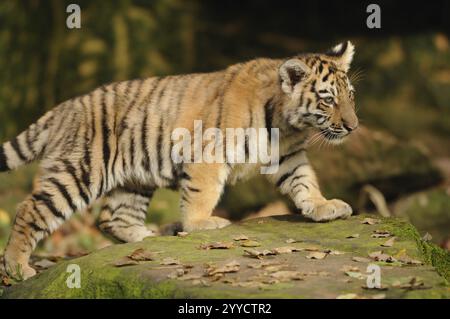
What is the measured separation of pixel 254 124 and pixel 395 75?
23.0ft

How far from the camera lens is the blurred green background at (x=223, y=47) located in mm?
13242

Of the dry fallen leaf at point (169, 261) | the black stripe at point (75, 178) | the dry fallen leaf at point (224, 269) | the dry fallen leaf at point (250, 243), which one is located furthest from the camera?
the black stripe at point (75, 178)

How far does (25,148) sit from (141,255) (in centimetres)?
249

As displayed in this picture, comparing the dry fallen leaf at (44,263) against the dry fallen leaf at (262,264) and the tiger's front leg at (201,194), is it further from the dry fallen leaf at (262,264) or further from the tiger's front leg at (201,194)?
the dry fallen leaf at (262,264)

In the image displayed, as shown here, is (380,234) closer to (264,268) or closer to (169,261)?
(264,268)

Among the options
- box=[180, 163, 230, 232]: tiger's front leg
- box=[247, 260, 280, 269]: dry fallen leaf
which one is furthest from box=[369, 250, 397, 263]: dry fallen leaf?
box=[180, 163, 230, 232]: tiger's front leg

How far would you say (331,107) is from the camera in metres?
7.23

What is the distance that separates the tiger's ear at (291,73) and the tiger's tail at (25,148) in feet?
7.97

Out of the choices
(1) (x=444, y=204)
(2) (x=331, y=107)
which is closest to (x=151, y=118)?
(2) (x=331, y=107)

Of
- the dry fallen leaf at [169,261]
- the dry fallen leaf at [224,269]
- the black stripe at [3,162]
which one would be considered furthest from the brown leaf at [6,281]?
the dry fallen leaf at [224,269]

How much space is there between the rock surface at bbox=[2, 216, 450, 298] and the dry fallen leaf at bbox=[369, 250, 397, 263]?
5 cm

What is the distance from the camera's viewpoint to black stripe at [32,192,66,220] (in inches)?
292

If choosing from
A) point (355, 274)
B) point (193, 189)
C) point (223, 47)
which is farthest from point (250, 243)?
point (223, 47)

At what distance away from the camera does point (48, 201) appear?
293 inches
